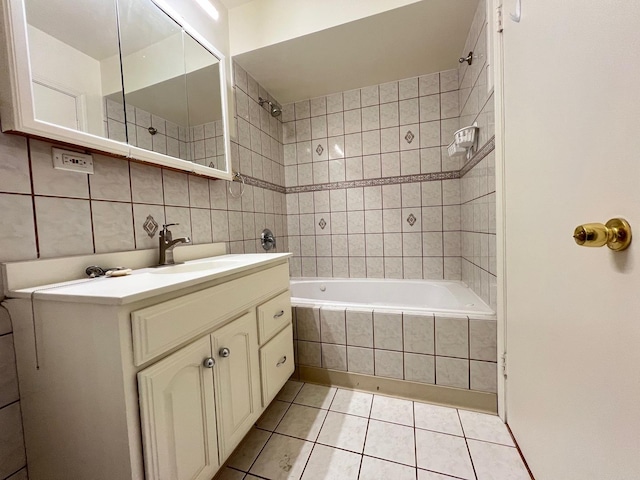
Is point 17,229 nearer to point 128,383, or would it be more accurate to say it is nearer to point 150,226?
point 150,226

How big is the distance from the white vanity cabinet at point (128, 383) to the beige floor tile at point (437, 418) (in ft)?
2.84

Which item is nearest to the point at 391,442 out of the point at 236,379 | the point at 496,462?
the point at 496,462

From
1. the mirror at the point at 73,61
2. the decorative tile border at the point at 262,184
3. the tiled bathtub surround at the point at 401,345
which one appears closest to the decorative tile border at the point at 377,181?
the decorative tile border at the point at 262,184

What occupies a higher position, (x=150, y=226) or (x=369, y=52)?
(x=369, y=52)

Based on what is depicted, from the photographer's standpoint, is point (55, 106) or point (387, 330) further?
point (387, 330)

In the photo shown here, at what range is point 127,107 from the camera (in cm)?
104

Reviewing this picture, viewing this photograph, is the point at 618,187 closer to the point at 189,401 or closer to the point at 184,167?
the point at 189,401

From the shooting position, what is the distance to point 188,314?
73cm

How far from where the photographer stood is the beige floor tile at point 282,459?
0.96m

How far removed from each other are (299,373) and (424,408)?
719mm

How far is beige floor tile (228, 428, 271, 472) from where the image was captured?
1.00 m

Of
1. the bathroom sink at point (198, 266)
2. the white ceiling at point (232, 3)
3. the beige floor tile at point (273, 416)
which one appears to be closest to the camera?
the bathroom sink at point (198, 266)

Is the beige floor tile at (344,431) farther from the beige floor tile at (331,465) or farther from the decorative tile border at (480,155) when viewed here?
the decorative tile border at (480,155)

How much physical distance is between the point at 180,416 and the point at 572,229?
3.73 ft
